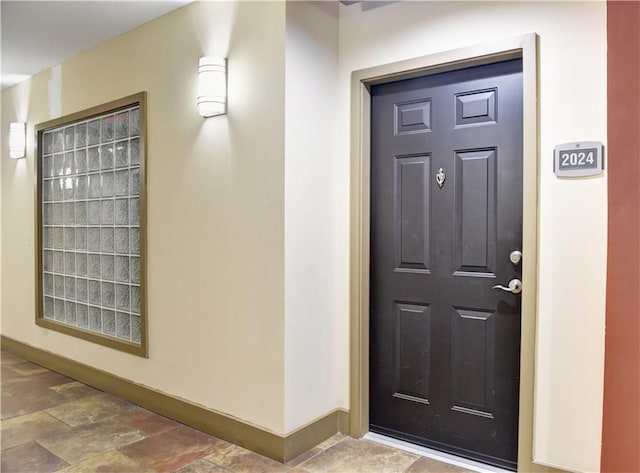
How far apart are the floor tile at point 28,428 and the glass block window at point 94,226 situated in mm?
599

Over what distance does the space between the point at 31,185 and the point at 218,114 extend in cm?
257

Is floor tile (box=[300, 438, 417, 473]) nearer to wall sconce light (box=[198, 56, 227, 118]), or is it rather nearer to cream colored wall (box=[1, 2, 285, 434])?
cream colored wall (box=[1, 2, 285, 434])

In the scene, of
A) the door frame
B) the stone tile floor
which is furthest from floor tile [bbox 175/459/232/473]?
the door frame

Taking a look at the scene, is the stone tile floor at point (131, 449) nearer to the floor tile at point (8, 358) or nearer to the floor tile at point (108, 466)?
the floor tile at point (108, 466)

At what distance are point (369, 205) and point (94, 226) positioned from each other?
2203mm

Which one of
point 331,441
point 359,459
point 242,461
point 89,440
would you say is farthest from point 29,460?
point 359,459

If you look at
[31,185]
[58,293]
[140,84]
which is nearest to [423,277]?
[140,84]

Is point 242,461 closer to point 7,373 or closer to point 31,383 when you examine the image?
point 31,383

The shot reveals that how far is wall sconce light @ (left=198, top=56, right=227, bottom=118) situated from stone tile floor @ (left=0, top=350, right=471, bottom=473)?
6.03 ft

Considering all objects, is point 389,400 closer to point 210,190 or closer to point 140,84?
point 210,190

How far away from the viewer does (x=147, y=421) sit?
118 inches

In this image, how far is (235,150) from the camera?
8.82 ft

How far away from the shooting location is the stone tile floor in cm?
241

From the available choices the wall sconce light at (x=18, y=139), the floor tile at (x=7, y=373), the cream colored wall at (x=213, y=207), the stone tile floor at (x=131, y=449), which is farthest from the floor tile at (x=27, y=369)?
the wall sconce light at (x=18, y=139)
